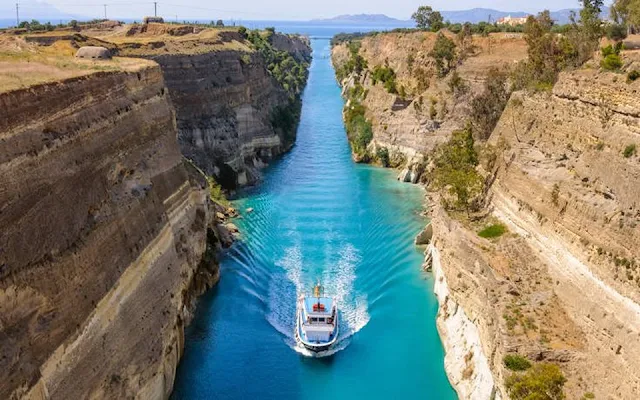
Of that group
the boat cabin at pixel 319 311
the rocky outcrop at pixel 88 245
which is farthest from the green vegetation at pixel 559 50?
the rocky outcrop at pixel 88 245

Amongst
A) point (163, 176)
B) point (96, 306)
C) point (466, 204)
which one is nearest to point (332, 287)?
point (466, 204)

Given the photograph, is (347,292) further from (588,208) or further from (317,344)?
(588,208)

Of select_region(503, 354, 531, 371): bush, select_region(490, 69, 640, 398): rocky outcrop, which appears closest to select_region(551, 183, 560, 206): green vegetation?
select_region(490, 69, 640, 398): rocky outcrop

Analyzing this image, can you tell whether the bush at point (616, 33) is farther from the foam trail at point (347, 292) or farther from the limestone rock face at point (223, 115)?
the limestone rock face at point (223, 115)

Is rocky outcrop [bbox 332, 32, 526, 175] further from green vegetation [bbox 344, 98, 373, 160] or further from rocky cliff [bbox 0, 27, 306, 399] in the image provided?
rocky cliff [bbox 0, 27, 306, 399]

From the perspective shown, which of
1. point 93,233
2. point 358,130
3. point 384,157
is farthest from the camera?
point 358,130

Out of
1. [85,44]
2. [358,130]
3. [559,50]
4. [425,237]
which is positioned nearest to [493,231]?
[425,237]
